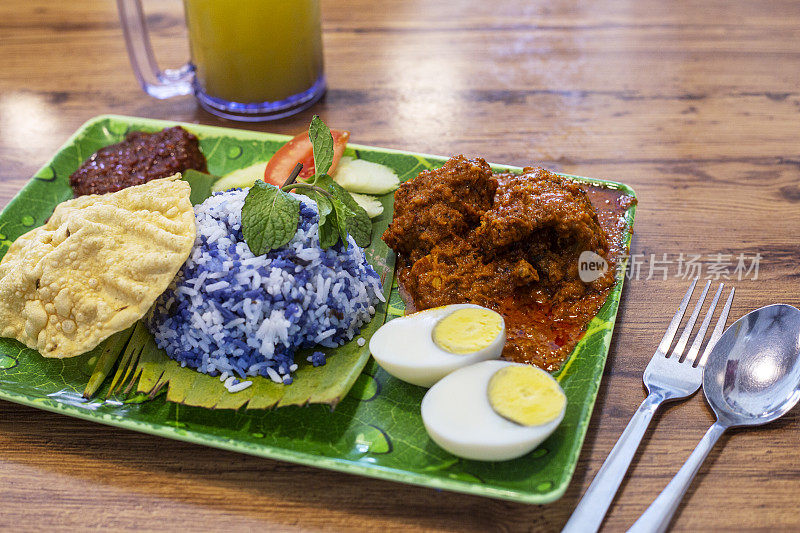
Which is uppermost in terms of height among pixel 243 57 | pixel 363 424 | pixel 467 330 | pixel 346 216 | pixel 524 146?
pixel 243 57

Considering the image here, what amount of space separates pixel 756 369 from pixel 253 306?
182 centimetres

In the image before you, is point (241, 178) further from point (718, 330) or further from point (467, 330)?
point (718, 330)

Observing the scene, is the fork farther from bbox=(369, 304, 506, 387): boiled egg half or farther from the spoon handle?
bbox=(369, 304, 506, 387): boiled egg half

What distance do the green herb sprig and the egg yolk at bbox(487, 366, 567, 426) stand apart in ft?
2.80

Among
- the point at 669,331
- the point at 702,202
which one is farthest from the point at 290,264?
the point at 702,202

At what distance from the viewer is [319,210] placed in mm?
2625

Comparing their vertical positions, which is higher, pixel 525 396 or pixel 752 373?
pixel 525 396

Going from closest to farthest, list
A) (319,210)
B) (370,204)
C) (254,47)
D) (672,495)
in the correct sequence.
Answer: (672,495) < (319,210) < (370,204) < (254,47)

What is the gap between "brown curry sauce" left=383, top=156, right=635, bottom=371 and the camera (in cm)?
274

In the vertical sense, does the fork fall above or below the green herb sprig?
below

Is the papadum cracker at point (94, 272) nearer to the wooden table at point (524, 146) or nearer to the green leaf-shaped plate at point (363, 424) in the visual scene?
the green leaf-shaped plate at point (363, 424)
